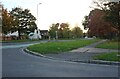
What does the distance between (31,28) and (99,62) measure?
7351 cm

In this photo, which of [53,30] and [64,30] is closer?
[53,30]

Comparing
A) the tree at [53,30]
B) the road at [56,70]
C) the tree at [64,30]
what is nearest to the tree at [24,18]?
the tree at [53,30]

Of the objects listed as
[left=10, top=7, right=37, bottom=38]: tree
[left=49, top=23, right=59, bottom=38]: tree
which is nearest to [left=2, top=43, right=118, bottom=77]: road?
[left=10, top=7, right=37, bottom=38]: tree

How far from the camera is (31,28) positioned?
8931cm

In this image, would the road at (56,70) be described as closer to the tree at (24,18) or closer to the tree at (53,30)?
the tree at (24,18)

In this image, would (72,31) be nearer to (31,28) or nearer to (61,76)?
(31,28)

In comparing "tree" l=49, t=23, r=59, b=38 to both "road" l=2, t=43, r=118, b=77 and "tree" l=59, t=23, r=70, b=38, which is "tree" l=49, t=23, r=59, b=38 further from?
"road" l=2, t=43, r=118, b=77

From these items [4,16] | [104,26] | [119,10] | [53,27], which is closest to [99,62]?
[119,10]

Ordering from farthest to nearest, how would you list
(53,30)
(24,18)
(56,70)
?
(53,30)
(24,18)
(56,70)

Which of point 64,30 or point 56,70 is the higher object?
point 64,30

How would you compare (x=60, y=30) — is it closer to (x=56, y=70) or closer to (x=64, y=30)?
(x=64, y=30)

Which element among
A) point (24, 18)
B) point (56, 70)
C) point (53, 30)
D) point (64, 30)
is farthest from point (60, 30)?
point (56, 70)

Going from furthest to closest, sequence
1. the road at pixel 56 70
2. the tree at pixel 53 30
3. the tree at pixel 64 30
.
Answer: the tree at pixel 64 30 < the tree at pixel 53 30 < the road at pixel 56 70

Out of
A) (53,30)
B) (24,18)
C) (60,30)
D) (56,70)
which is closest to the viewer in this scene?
(56,70)
